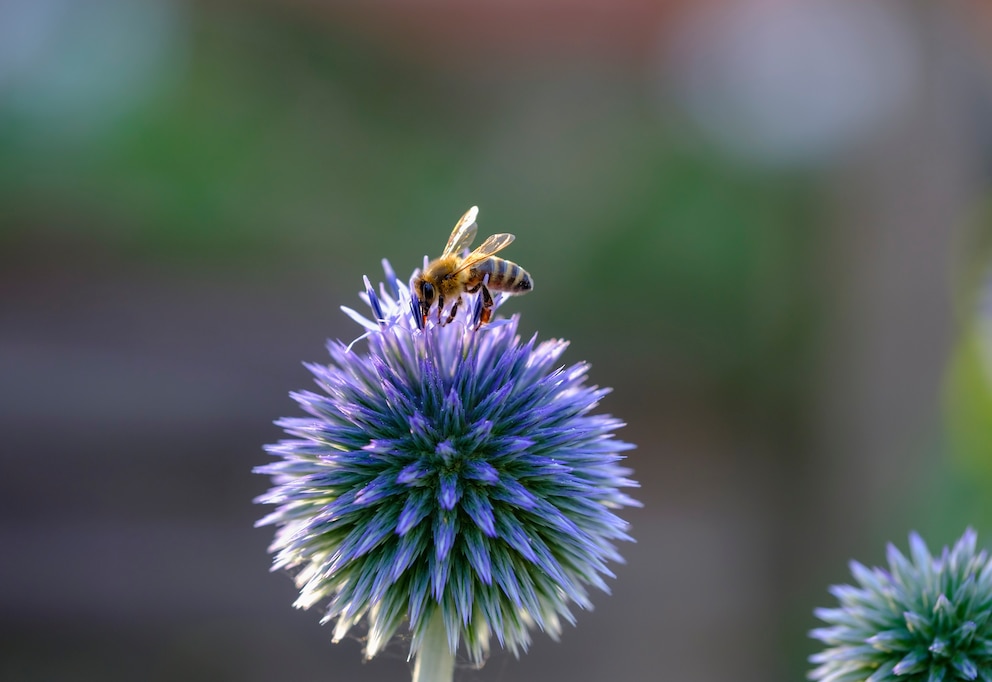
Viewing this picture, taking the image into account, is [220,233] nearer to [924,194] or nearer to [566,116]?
[566,116]

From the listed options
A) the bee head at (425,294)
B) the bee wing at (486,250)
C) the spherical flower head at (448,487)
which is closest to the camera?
the spherical flower head at (448,487)

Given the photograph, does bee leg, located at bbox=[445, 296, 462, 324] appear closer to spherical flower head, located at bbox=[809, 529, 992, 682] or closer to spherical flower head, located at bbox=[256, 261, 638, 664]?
spherical flower head, located at bbox=[256, 261, 638, 664]

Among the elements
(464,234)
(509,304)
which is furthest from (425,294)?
(509,304)

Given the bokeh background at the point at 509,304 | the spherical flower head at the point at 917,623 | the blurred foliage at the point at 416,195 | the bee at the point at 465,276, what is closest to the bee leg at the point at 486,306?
the bee at the point at 465,276

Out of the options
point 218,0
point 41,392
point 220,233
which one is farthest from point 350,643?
point 218,0

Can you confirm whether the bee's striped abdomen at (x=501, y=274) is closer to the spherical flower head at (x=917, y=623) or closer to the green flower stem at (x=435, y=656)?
the green flower stem at (x=435, y=656)
